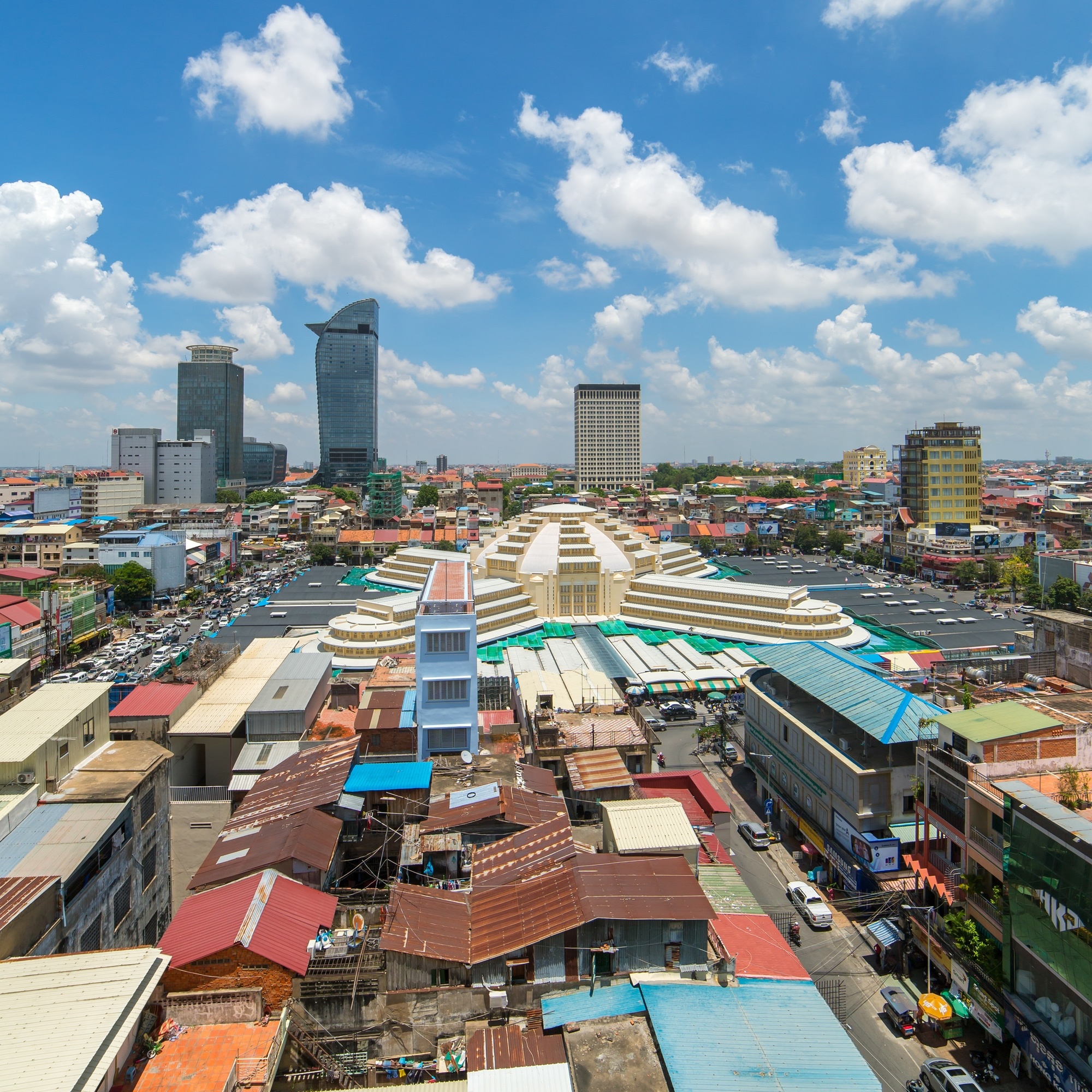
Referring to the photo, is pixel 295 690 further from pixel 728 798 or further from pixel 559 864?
pixel 728 798

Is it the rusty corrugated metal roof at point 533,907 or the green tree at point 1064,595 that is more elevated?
the green tree at point 1064,595

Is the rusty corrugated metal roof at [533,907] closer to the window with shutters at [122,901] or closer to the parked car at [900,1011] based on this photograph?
the parked car at [900,1011]

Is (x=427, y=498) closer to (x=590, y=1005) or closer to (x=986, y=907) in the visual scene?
(x=986, y=907)

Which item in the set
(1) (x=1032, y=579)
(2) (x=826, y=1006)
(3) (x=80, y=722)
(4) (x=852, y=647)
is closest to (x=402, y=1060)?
(2) (x=826, y=1006)

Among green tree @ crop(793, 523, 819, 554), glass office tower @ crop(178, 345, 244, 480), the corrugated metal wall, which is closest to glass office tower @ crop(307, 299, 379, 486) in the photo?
glass office tower @ crop(178, 345, 244, 480)

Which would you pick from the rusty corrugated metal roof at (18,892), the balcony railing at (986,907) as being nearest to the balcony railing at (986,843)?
the balcony railing at (986,907)

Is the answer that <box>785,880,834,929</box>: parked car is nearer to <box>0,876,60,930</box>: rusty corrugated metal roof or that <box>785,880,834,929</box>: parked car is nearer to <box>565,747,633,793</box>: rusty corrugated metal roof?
<box>565,747,633,793</box>: rusty corrugated metal roof

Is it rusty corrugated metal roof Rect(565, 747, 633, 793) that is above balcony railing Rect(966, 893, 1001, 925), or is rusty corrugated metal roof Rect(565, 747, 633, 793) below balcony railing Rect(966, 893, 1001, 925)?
above
